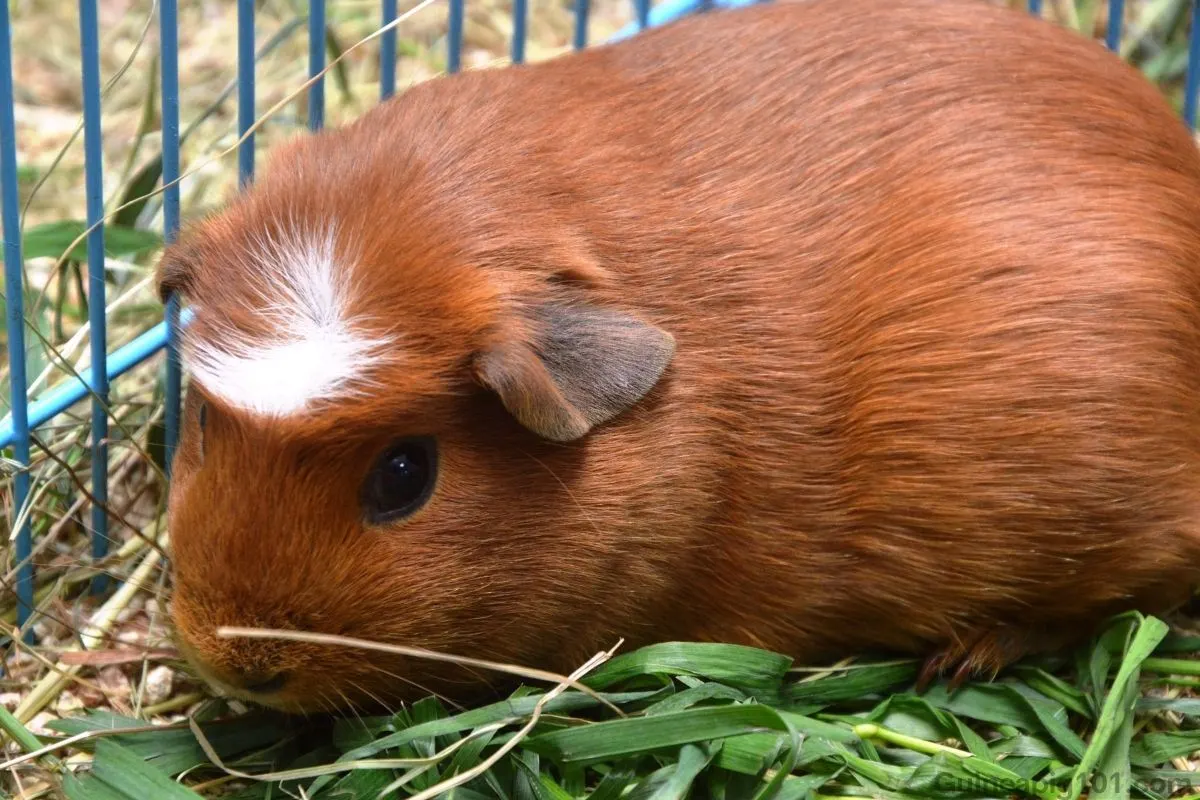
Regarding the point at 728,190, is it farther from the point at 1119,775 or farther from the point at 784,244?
the point at 1119,775

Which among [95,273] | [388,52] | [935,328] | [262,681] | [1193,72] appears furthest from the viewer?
[1193,72]

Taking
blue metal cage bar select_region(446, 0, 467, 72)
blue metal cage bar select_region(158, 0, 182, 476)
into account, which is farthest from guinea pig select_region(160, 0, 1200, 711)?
blue metal cage bar select_region(446, 0, 467, 72)

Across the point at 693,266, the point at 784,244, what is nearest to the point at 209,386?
the point at 693,266

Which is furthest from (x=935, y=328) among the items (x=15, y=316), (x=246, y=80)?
(x=15, y=316)

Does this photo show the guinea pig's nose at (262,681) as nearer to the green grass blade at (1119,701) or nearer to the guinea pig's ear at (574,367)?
the guinea pig's ear at (574,367)

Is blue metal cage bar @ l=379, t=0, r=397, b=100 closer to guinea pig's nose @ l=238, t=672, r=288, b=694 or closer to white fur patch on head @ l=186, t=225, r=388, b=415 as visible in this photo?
white fur patch on head @ l=186, t=225, r=388, b=415

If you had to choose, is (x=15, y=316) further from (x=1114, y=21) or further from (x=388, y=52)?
(x=1114, y=21)
